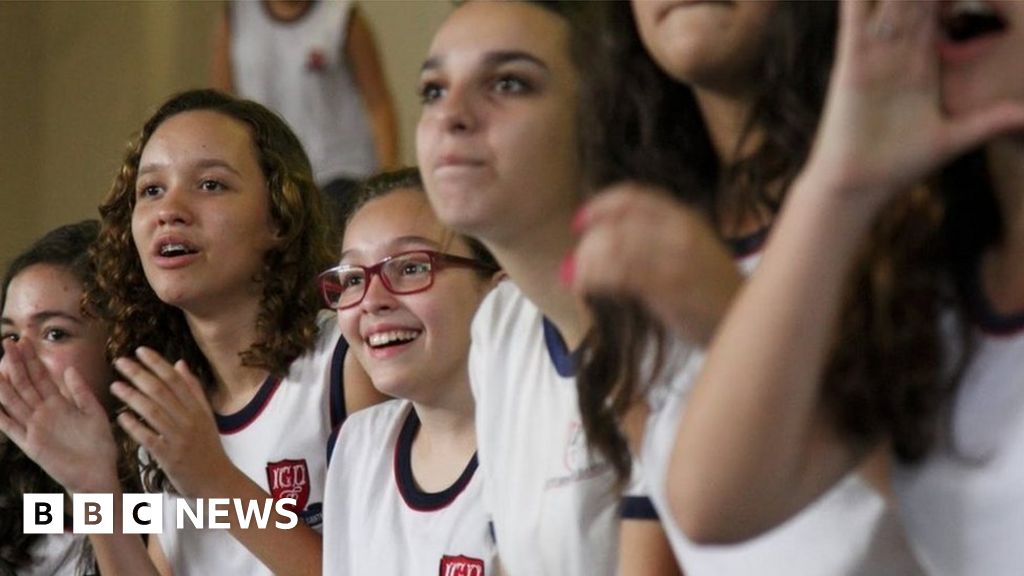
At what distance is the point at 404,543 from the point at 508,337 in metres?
0.37

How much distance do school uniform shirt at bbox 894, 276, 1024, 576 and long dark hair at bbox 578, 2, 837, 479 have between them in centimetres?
16

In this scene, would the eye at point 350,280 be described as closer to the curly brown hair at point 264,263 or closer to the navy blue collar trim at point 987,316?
the curly brown hair at point 264,263

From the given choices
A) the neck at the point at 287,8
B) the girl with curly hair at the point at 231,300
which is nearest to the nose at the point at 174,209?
the girl with curly hair at the point at 231,300

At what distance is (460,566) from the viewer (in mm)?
1744

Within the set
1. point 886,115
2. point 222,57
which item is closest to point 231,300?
point 886,115

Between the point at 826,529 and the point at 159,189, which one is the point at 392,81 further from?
the point at 826,529

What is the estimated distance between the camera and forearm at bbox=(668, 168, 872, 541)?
34.6 inches

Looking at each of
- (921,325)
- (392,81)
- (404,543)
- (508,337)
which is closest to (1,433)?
(404,543)

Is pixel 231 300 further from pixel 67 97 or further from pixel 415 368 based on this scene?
pixel 67 97

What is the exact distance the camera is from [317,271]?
220cm

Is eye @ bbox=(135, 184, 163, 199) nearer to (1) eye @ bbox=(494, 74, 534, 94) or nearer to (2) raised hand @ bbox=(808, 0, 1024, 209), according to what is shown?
(1) eye @ bbox=(494, 74, 534, 94)

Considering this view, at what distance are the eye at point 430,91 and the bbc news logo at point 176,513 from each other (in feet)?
2.45

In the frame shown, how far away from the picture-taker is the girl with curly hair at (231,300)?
2.10 metres

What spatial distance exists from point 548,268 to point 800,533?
328mm
